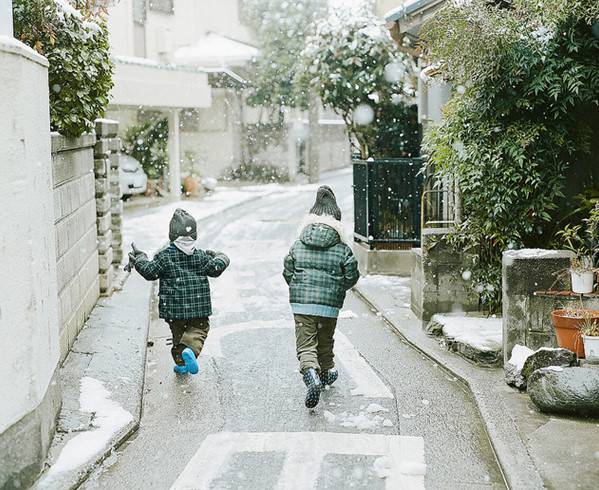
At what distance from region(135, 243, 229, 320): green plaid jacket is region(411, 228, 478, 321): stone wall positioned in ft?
9.31

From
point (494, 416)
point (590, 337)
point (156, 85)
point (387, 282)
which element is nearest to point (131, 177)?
point (156, 85)

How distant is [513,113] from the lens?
8.33 m

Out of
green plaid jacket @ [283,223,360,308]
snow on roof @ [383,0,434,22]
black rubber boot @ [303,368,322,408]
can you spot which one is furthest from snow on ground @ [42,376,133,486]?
snow on roof @ [383,0,434,22]

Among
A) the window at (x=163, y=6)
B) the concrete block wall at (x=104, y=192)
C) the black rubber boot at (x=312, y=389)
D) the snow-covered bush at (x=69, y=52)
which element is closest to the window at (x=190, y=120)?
the window at (x=163, y=6)

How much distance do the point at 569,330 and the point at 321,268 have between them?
6.97ft

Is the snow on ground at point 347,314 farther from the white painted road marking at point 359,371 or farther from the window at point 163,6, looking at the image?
the window at point 163,6

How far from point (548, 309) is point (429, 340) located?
1836 millimetres

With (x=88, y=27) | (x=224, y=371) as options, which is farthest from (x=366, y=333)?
(x=88, y=27)

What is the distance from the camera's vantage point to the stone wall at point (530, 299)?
7.31 m

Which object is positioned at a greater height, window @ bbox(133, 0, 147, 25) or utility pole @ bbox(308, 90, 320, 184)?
window @ bbox(133, 0, 147, 25)

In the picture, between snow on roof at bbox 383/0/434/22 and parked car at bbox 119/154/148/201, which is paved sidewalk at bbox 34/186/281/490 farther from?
parked car at bbox 119/154/148/201

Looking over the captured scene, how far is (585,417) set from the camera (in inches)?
241

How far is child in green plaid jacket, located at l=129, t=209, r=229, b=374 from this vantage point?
24.4 feet

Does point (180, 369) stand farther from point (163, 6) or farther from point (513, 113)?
point (163, 6)
